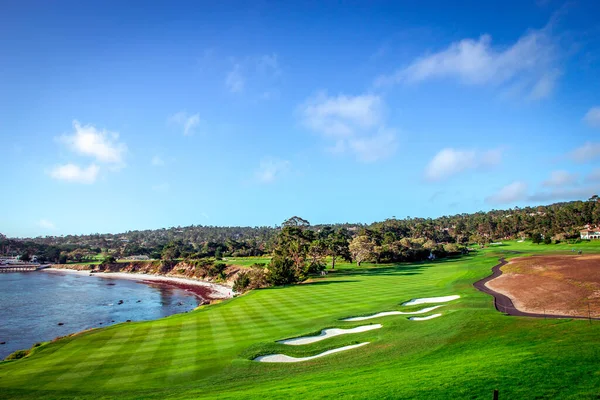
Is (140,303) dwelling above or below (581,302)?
below

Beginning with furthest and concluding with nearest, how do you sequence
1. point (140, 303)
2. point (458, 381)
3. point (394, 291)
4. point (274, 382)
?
point (140, 303) < point (394, 291) < point (274, 382) < point (458, 381)

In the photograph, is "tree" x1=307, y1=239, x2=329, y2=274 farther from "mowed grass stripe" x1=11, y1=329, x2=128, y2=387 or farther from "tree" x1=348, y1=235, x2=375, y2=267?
"mowed grass stripe" x1=11, y1=329, x2=128, y2=387

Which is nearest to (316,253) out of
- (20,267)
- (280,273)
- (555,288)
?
(280,273)

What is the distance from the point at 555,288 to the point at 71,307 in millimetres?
73094

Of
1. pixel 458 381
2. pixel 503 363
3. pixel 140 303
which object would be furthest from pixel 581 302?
pixel 140 303

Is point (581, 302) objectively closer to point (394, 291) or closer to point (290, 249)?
point (394, 291)

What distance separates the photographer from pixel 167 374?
1758cm

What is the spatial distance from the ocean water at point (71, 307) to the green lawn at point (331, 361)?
75.5 feet

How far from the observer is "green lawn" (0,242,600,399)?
12.1m

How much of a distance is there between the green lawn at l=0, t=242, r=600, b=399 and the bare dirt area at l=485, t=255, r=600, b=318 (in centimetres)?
346

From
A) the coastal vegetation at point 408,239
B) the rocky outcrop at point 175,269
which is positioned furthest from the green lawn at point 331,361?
the rocky outcrop at point 175,269

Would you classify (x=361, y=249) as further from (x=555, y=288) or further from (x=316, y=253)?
(x=555, y=288)

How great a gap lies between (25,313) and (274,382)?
209ft

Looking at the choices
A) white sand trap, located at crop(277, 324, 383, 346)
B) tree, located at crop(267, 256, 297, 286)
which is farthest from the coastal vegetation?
white sand trap, located at crop(277, 324, 383, 346)
